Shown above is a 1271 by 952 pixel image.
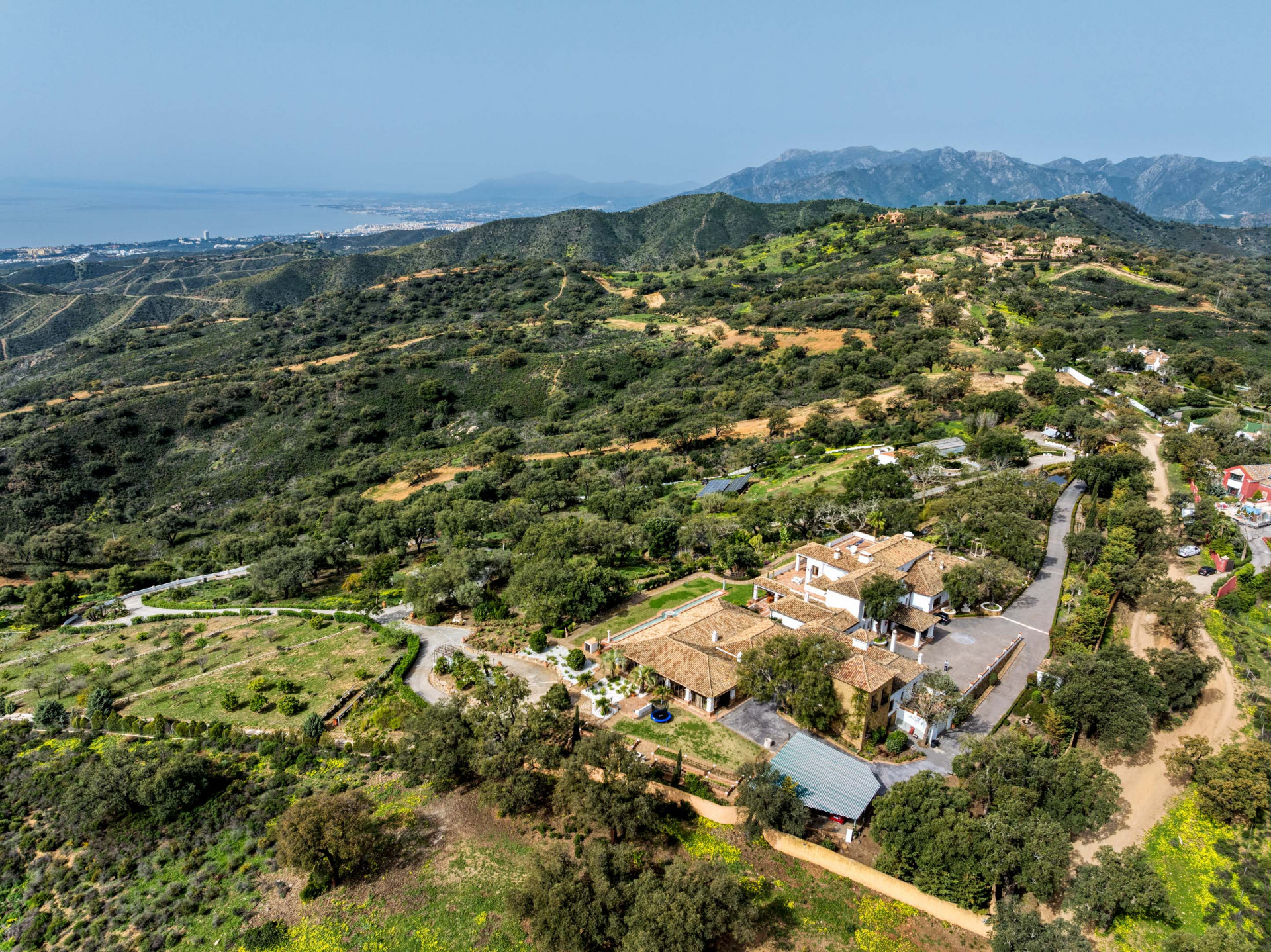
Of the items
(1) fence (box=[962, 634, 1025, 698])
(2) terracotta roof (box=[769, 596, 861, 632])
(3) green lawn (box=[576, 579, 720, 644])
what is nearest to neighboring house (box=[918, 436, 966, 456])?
(1) fence (box=[962, 634, 1025, 698])

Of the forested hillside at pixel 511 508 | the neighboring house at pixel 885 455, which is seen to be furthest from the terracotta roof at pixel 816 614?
the neighboring house at pixel 885 455

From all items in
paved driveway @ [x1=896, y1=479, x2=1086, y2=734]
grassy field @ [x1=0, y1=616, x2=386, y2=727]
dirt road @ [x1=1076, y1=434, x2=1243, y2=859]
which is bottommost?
grassy field @ [x1=0, y1=616, x2=386, y2=727]

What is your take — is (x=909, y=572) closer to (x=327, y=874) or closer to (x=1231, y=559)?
(x=1231, y=559)

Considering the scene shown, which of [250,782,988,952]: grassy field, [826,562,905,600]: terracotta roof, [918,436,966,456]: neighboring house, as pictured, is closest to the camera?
[250,782,988,952]: grassy field

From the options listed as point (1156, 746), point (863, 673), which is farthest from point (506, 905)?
point (1156, 746)

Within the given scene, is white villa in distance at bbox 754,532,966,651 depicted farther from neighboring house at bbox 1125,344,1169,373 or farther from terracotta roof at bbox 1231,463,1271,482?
neighboring house at bbox 1125,344,1169,373

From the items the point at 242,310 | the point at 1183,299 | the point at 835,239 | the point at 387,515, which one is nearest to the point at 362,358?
the point at 387,515

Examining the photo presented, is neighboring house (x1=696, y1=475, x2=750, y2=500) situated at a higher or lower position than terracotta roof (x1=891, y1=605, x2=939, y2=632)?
lower
